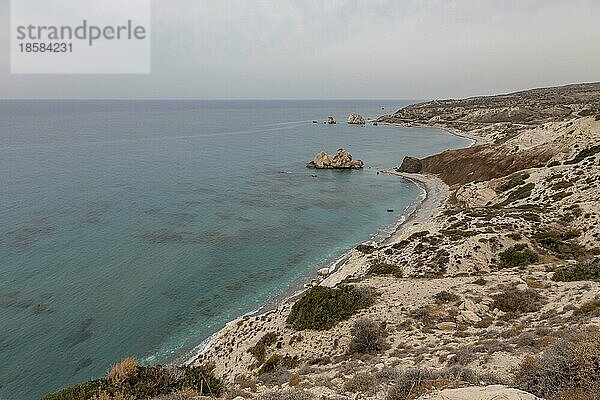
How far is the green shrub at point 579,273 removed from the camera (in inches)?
735

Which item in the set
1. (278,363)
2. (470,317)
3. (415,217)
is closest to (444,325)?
(470,317)

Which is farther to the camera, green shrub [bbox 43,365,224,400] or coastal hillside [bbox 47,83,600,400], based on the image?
green shrub [bbox 43,365,224,400]

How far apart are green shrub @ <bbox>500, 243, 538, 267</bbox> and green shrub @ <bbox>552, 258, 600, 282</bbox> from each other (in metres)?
4.19

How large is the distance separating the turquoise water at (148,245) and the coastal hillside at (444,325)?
5427 mm

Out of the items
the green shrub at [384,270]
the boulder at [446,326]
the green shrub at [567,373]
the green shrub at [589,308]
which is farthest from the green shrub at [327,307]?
the green shrub at [567,373]

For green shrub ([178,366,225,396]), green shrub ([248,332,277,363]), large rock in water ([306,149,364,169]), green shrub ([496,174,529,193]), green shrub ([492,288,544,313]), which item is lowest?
green shrub ([248,332,277,363])

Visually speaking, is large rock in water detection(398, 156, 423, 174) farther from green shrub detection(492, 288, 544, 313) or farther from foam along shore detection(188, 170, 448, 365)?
green shrub detection(492, 288, 544, 313)

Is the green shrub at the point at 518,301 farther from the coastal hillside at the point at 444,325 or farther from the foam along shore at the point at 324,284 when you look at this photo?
the foam along shore at the point at 324,284

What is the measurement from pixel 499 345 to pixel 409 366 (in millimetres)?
2889

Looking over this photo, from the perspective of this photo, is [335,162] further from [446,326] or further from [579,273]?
[446,326]

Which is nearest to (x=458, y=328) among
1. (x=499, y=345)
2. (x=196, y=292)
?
(x=499, y=345)

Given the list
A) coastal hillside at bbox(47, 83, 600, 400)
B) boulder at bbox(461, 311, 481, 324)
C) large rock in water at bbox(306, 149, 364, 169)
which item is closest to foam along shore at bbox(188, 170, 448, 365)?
coastal hillside at bbox(47, 83, 600, 400)

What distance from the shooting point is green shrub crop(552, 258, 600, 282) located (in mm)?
18672

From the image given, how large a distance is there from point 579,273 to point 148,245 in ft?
111
